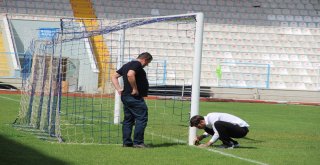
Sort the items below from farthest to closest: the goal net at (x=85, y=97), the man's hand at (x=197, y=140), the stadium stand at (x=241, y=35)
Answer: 1. the stadium stand at (x=241, y=35)
2. the goal net at (x=85, y=97)
3. the man's hand at (x=197, y=140)

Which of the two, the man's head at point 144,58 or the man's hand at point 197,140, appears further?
the man's hand at point 197,140

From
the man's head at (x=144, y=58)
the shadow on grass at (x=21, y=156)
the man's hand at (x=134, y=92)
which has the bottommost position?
the shadow on grass at (x=21, y=156)

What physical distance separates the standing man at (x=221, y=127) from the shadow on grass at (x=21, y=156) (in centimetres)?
299

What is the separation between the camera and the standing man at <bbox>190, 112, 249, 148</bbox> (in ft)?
45.0

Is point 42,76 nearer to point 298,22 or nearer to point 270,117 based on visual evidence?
point 270,117

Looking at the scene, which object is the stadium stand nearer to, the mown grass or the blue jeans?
the mown grass

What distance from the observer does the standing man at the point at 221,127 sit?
45.0ft

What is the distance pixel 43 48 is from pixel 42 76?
2.87 ft

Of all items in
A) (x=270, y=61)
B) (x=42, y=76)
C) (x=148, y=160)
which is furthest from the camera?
(x=270, y=61)

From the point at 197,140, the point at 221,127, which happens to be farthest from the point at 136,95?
the point at 221,127

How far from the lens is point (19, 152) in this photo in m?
12.0

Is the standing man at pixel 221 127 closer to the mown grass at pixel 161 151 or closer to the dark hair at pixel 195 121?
the dark hair at pixel 195 121

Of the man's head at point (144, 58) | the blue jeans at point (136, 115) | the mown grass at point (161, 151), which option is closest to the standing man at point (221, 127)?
the mown grass at point (161, 151)

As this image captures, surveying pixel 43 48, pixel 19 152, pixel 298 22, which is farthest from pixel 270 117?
pixel 298 22
